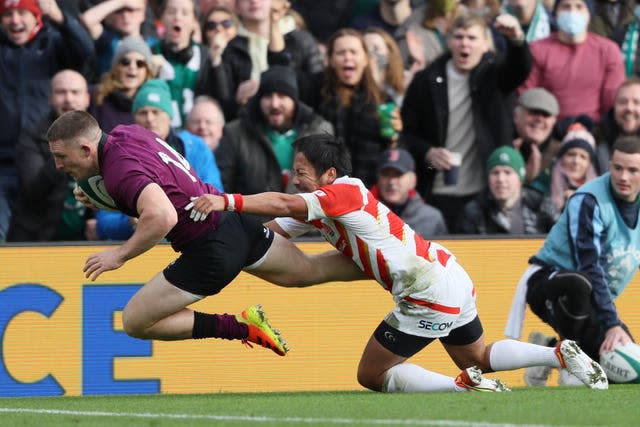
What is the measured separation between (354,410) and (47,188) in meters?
4.46

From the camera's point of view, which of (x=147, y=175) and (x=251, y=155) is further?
(x=251, y=155)

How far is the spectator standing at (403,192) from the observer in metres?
10.9

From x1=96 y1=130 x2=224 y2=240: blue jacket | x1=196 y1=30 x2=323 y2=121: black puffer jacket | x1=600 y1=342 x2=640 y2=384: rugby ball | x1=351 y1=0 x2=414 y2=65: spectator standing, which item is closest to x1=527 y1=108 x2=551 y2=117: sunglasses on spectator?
x1=351 y1=0 x2=414 y2=65: spectator standing

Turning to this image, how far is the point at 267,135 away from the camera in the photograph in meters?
11.1

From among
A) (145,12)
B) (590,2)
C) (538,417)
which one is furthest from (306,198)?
(590,2)

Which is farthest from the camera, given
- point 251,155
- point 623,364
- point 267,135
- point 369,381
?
point 267,135

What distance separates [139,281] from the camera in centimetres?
1030

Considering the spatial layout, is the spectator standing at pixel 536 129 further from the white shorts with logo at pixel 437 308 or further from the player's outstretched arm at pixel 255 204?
the player's outstretched arm at pixel 255 204

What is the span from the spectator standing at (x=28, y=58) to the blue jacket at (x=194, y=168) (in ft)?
2.86

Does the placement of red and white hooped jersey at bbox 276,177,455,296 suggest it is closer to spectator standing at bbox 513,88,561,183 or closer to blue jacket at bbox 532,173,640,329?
blue jacket at bbox 532,173,640,329

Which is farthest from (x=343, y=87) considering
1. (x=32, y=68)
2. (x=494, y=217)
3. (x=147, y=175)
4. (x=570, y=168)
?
(x=147, y=175)

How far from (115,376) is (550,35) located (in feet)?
16.3

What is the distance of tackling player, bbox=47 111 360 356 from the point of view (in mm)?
7715

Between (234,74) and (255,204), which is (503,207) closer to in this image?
(234,74)
